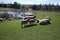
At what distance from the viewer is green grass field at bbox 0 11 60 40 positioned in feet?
10.2

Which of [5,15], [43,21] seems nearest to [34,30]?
[43,21]

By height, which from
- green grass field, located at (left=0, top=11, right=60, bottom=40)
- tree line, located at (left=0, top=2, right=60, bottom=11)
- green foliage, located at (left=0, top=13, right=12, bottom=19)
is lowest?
green grass field, located at (left=0, top=11, right=60, bottom=40)

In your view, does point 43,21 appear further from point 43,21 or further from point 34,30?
point 34,30

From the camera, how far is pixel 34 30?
343 cm

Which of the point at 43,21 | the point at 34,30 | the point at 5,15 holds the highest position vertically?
the point at 5,15

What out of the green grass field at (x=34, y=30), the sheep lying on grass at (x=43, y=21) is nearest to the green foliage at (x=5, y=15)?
the green grass field at (x=34, y=30)

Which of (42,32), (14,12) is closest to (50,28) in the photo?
(42,32)

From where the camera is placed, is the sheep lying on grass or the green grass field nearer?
the green grass field

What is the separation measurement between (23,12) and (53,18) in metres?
0.67

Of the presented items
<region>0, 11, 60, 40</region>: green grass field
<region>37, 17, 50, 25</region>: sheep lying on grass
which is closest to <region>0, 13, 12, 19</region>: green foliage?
<region>0, 11, 60, 40</region>: green grass field

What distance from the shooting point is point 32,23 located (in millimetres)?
3754

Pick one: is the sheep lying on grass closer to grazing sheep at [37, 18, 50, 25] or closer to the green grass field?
grazing sheep at [37, 18, 50, 25]

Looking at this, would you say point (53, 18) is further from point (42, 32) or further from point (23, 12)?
point (23, 12)

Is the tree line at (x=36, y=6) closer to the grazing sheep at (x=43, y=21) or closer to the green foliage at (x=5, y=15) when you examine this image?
the green foliage at (x=5, y=15)
